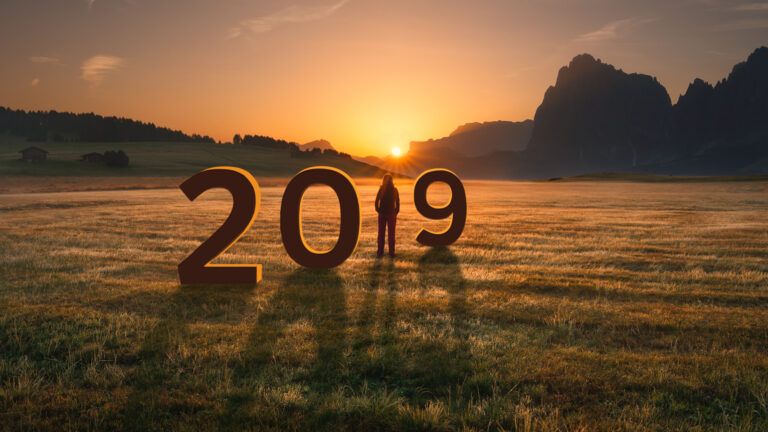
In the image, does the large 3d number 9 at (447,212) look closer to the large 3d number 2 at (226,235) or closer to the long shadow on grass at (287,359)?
the large 3d number 2 at (226,235)

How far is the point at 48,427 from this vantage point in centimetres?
424

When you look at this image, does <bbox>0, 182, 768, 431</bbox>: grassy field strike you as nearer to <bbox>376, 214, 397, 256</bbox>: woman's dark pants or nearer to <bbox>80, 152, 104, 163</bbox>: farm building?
<bbox>376, 214, 397, 256</bbox>: woman's dark pants

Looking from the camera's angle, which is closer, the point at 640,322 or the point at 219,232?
the point at 640,322

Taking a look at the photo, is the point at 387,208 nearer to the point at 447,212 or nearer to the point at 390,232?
the point at 390,232

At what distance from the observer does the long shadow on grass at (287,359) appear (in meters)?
4.45

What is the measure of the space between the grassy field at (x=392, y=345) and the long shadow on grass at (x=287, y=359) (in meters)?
0.03

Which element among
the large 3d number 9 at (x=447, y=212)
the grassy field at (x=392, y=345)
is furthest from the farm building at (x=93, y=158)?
the large 3d number 9 at (x=447, y=212)

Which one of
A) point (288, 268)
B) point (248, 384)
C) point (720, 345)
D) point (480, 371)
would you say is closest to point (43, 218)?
point (288, 268)

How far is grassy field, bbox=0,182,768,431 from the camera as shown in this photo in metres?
4.44

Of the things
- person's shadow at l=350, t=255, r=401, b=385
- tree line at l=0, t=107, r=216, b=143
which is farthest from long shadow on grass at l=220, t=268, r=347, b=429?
tree line at l=0, t=107, r=216, b=143

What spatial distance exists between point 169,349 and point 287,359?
1.66 metres

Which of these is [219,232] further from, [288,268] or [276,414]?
[276,414]

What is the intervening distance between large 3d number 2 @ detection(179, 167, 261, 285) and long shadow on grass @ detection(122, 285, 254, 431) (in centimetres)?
26

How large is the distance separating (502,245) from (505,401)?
11153 millimetres
